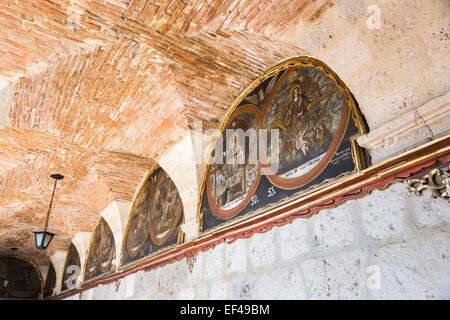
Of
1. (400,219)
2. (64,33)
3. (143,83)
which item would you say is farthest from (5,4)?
(400,219)

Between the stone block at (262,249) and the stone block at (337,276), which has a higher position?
the stone block at (262,249)

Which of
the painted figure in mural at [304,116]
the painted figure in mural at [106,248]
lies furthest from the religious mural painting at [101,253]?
the painted figure in mural at [304,116]

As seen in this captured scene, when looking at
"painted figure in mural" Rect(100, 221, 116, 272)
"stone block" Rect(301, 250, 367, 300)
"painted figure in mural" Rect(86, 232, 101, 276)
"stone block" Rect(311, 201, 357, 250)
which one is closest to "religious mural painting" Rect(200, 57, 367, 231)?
"stone block" Rect(311, 201, 357, 250)

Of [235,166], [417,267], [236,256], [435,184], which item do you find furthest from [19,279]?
[435,184]

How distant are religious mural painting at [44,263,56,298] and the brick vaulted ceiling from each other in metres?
7.42

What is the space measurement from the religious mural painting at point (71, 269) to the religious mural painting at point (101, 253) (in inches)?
57.8

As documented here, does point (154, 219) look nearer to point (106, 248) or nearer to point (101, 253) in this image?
point (106, 248)

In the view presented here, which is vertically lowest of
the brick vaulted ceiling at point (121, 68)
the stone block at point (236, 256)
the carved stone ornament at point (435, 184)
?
the stone block at point (236, 256)

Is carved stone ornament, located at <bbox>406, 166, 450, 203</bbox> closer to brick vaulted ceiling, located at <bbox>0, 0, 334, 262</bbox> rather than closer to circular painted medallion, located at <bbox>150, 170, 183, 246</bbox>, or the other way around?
brick vaulted ceiling, located at <bbox>0, 0, 334, 262</bbox>

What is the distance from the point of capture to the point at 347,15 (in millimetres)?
2852

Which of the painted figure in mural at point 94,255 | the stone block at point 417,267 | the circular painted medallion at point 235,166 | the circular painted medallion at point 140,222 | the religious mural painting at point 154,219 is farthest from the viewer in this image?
the painted figure in mural at point 94,255

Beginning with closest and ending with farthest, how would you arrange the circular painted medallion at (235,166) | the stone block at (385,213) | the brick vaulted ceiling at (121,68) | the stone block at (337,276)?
the stone block at (385,213) < the stone block at (337,276) < the brick vaulted ceiling at (121,68) < the circular painted medallion at (235,166)

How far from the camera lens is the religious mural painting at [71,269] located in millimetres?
10384

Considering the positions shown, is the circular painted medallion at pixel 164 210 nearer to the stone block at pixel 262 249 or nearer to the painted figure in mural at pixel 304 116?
the stone block at pixel 262 249
